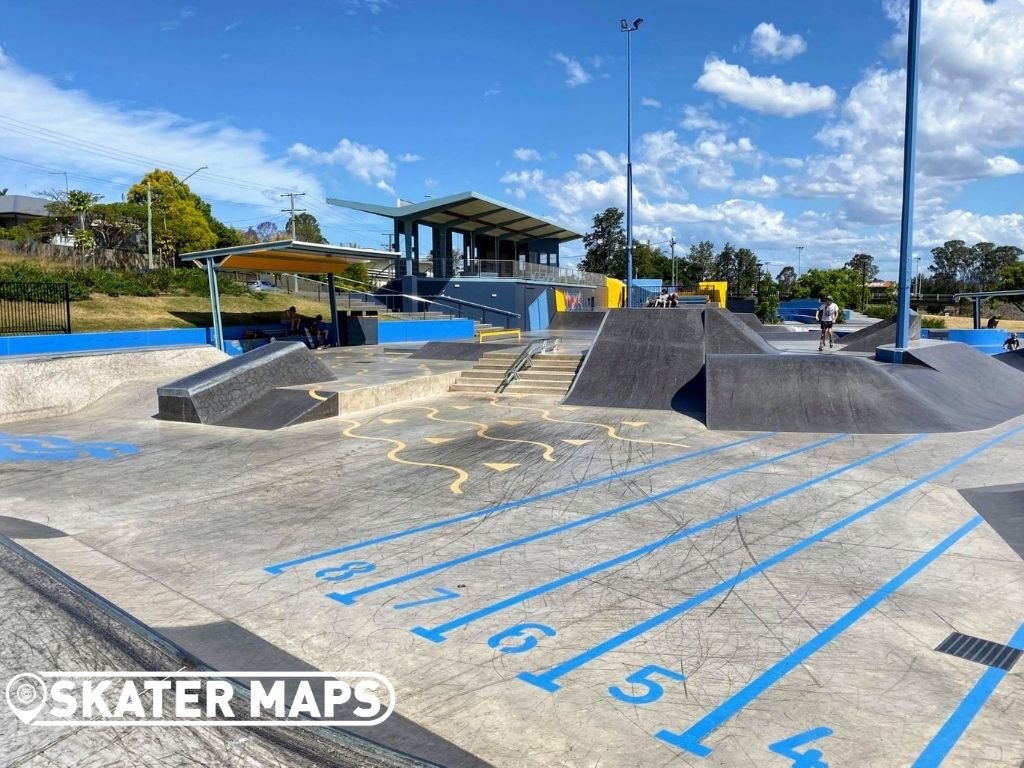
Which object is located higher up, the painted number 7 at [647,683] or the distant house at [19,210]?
the distant house at [19,210]

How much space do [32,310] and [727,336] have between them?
70.7ft

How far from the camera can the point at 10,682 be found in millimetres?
3652

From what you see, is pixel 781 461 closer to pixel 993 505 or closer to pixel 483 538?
pixel 993 505

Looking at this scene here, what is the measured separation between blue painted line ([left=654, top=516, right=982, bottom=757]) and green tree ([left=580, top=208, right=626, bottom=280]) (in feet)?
293

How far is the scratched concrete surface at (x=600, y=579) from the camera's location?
3607 mm

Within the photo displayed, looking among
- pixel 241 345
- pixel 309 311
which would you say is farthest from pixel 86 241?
pixel 241 345

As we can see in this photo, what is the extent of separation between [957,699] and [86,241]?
1858 inches

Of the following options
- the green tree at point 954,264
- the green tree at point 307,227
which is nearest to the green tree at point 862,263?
the green tree at point 954,264

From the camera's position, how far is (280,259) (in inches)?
983

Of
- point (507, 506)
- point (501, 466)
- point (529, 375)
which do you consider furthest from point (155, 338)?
point (507, 506)

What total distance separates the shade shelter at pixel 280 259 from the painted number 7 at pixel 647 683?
61.0 ft

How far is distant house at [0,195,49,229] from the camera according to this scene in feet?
207

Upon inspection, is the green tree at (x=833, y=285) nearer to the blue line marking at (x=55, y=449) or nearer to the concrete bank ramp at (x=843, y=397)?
the concrete bank ramp at (x=843, y=397)

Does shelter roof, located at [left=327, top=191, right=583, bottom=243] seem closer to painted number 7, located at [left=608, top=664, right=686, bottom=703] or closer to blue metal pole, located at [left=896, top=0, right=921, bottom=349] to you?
blue metal pole, located at [left=896, top=0, right=921, bottom=349]
